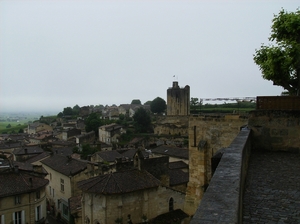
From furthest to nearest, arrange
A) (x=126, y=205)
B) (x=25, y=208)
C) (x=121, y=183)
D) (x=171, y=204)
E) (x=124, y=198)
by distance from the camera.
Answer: (x=171, y=204) → (x=25, y=208) → (x=121, y=183) → (x=126, y=205) → (x=124, y=198)

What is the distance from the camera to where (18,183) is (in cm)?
2066

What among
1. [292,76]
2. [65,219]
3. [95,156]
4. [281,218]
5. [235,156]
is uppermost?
[292,76]

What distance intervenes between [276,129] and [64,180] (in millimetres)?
24749

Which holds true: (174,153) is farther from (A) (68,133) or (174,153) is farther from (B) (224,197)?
(A) (68,133)

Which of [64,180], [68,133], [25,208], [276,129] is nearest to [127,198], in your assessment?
[25,208]

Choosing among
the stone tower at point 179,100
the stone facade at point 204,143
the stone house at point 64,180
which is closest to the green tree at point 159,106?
the stone tower at point 179,100

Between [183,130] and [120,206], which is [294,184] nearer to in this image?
[120,206]

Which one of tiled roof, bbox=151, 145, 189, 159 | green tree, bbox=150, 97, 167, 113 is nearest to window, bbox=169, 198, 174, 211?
tiled roof, bbox=151, 145, 189, 159

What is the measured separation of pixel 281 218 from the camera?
4.75m

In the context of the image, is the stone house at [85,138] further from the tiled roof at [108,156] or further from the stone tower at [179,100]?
the stone tower at [179,100]

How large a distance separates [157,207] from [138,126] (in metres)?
63.1

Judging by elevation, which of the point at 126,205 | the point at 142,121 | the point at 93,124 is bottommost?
the point at 126,205

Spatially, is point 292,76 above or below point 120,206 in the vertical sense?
above

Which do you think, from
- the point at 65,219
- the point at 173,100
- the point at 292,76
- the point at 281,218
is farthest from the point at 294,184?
the point at 173,100
